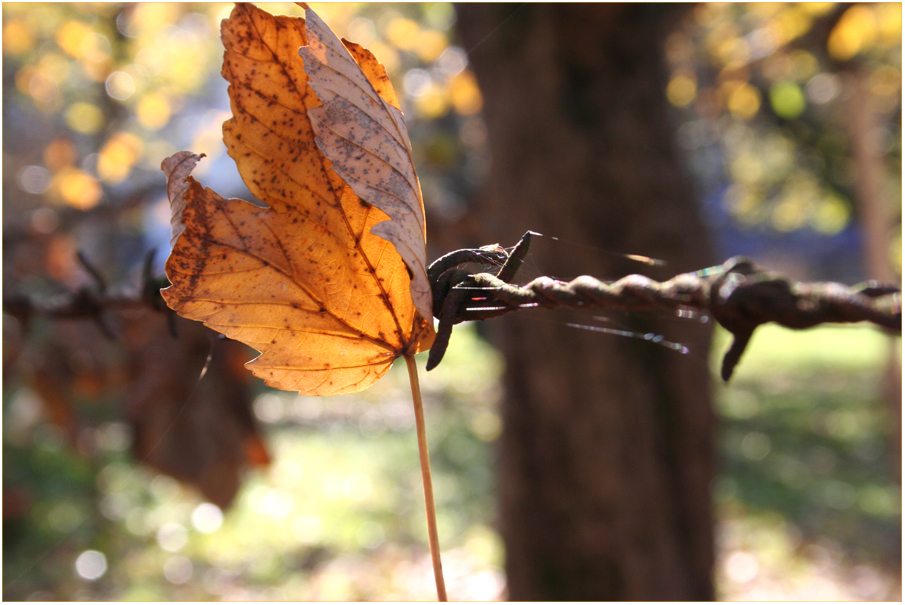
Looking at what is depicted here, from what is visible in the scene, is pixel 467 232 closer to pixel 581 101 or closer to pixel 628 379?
pixel 581 101

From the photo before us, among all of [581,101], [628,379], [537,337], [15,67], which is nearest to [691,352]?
[628,379]

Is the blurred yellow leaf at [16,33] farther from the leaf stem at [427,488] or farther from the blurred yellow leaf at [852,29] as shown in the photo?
the blurred yellow leaf at [852,29]

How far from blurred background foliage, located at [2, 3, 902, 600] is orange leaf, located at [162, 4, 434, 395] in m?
0.97

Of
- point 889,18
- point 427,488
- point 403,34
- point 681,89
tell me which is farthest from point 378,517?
point 889,18

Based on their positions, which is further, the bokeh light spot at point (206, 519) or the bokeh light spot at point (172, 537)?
the bokeh light spot at point (206, 519)

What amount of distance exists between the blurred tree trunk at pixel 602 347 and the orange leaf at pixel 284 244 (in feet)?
4.48

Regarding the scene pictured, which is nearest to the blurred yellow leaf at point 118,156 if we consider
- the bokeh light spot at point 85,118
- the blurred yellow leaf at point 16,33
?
the bokeh light spot at point 85,118

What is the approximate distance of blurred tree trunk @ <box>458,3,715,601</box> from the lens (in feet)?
5.88

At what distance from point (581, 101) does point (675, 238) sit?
55 cm

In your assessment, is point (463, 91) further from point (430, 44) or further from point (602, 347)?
point (602, 347)

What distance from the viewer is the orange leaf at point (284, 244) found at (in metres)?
0.39

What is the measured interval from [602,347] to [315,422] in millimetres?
4694

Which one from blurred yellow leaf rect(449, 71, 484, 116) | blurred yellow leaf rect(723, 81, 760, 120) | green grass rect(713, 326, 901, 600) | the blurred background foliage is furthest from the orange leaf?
blurred yellow leaf rect(723, 81, 760, 120)

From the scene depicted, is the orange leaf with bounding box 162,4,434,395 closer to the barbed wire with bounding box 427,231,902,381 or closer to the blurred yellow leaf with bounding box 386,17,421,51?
the barbed wire with bounding box 427,231,902,381
